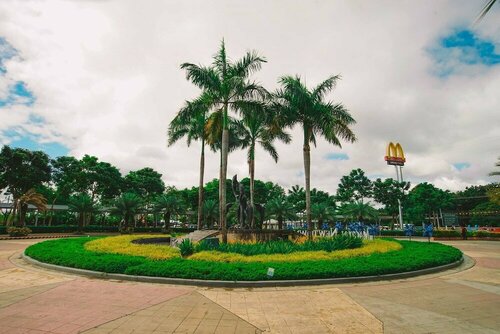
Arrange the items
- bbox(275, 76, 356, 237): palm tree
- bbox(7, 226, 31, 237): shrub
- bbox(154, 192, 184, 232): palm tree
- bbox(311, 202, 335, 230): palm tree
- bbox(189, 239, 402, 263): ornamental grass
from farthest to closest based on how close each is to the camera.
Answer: bbox(311, 202, 335, 230): palm tree, bbox(154, 192, 184, 232): palm tree, bbox(7, 226, 31, 237): shrub, bbox(275, 76, 356, 237): palm tree, bbox(189, 239, 402, 263): ornamental grass

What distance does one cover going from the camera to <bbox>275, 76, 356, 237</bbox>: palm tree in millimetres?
19484

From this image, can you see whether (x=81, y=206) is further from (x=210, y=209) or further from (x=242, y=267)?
(x=242, y=267)

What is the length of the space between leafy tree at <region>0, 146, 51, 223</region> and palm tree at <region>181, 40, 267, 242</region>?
110ft

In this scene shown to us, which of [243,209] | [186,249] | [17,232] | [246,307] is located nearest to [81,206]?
[17,232]

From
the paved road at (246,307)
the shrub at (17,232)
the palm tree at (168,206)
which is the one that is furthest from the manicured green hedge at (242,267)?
the palm tree at (168,206)

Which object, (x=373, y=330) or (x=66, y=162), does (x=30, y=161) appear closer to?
(x=66, y=162)

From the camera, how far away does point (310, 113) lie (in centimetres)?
1964

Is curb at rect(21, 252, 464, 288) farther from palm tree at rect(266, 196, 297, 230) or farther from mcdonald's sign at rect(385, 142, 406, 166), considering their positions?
mcdonald's sign at rect(385, 142, 406, 166)

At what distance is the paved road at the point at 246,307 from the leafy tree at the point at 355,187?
233 feet

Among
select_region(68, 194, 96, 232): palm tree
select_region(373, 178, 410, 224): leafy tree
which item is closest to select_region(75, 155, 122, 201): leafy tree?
select_region(68, 194, 96, 232): palm tree

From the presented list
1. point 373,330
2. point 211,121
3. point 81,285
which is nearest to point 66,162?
point 211,121

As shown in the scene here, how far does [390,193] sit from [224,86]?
59.3m

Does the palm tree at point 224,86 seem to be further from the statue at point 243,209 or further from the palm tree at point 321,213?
the palm tree at point 321,213

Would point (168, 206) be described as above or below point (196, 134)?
below
